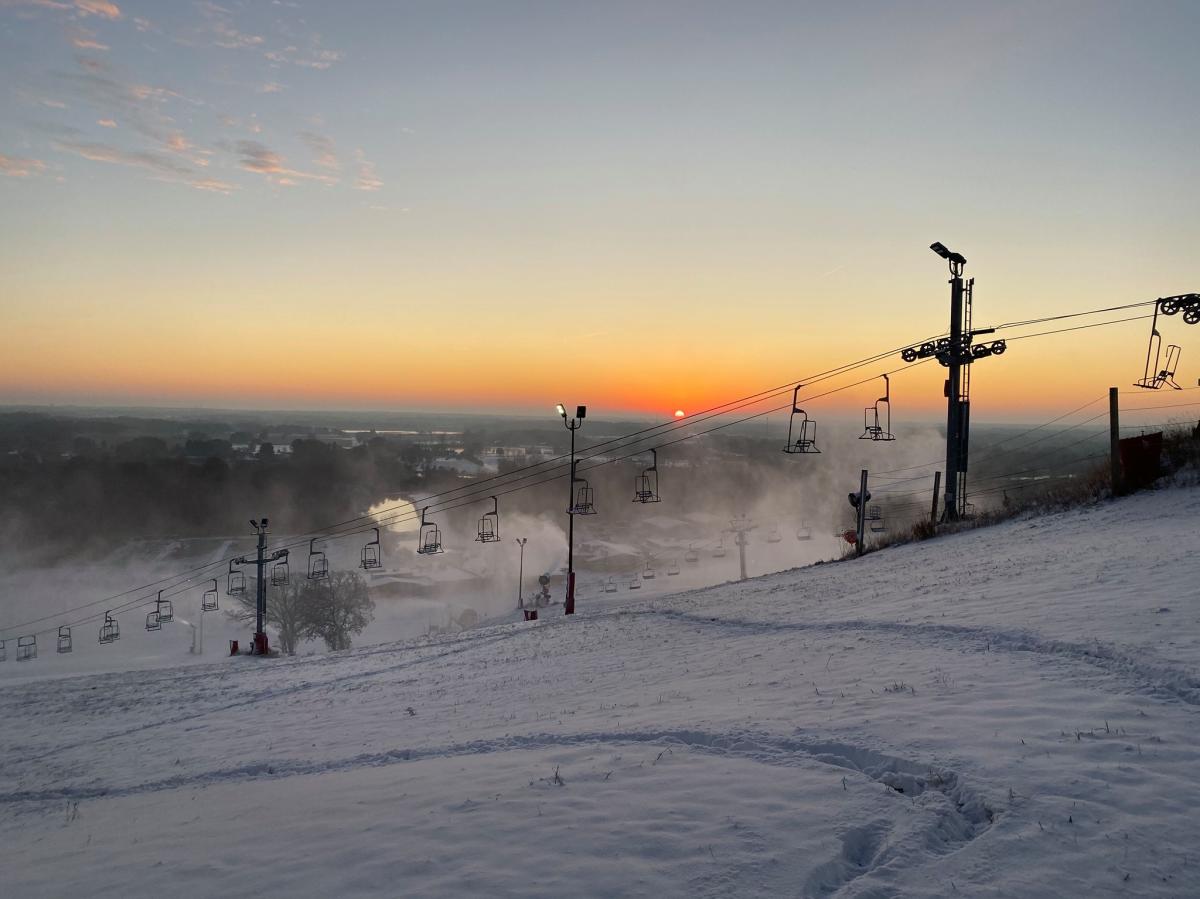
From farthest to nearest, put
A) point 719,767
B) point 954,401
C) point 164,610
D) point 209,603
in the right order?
1. point 164,610
2. point 209,603
3. point 954,401
4. point 719,767

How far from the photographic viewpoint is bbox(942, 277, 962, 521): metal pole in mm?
24812

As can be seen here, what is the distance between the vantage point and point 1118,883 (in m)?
4.59

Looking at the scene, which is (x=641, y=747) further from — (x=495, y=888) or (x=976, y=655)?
(x=976, y=655)

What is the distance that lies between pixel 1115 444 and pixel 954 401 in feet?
15.9

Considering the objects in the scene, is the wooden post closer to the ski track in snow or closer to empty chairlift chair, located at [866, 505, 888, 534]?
empty chairlift chair, located at [866, 505, 888, 534]

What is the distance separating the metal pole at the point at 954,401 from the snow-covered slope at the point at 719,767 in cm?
964


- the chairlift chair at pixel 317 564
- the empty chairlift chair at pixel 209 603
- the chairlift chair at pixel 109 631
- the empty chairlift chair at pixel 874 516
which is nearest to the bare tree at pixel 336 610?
the chairlift chair at pixel 317 564

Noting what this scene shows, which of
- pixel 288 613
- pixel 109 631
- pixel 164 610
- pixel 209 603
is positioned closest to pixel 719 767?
pixel 288 613

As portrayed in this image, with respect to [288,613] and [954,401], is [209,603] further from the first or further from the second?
[954,401]

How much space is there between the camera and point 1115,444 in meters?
22.0

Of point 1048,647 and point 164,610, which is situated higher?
point 1048,647

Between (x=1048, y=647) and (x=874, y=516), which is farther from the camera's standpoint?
(x=874, y=516)

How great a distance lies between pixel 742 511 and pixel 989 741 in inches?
4961

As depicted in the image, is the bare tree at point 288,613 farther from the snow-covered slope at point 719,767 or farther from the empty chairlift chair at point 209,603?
the snow-covered slope at point 719,767
